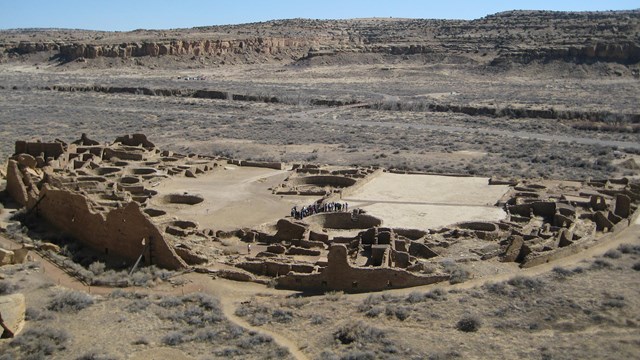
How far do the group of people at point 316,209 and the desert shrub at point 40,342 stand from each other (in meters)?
14.0

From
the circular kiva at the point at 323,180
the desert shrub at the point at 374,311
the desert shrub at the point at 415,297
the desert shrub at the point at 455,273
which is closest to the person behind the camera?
the desert shrub at the point at 374,311

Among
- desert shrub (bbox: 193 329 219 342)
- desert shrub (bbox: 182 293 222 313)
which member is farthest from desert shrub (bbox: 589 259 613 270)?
desert shrub (bbox: 193 329 219 342)

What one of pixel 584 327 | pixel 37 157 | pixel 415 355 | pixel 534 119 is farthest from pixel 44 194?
pixel 534 119

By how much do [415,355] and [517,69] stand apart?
91.2 meters

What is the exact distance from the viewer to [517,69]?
103438mm

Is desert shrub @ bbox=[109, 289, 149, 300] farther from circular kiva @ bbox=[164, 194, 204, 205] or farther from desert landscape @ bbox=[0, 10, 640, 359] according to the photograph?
circular kiva @ bbox=[164, 194, 204, 205]

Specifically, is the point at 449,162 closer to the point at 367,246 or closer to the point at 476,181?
the point at 476,181

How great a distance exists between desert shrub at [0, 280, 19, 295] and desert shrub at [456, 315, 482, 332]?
12576mm

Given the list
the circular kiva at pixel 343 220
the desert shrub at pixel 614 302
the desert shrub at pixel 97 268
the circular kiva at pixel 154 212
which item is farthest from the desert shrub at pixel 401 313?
the circular kiva at pixel 154 212

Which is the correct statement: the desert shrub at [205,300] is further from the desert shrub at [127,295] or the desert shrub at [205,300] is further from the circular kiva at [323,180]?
the circular kiva at [323,180]

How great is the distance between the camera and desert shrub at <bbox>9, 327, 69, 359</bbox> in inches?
715

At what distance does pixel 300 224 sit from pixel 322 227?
2370 mm

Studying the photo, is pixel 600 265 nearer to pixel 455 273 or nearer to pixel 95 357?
pixel 455 273

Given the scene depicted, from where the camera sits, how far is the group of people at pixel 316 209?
105ft
